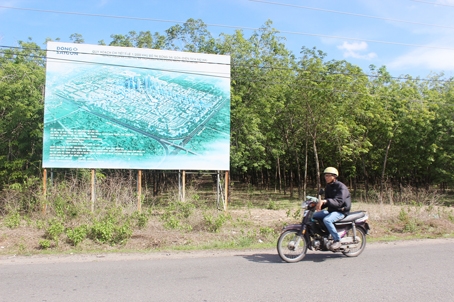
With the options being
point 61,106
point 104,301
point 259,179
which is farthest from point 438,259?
point 259,179

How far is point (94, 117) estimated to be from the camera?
14.1 m

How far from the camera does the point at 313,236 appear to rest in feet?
25.3

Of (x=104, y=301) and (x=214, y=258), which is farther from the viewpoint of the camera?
(x=214, y=258)

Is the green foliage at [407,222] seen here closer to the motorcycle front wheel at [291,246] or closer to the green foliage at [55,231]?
the motorcycle front wheel at [291,246]

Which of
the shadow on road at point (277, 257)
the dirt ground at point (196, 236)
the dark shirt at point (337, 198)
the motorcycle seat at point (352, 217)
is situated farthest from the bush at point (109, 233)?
the motorcycle seat at point (352, 217)

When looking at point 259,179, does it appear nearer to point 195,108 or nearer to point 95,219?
point 195,108

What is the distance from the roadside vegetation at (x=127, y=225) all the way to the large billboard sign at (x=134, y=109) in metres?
1.65

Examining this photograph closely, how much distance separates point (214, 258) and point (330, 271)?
7.98ft

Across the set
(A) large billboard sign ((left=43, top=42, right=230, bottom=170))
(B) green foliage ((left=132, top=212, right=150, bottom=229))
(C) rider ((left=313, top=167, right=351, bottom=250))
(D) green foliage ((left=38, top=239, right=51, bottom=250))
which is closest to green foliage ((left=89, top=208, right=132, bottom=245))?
(B) green foliage ((left=132, top=212, right=150, bottom=229))

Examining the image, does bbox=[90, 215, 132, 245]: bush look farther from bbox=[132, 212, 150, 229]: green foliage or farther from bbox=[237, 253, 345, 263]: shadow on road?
bbox=[237, 253, 345, 263]: shadow on road

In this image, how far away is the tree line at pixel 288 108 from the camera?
16.2m

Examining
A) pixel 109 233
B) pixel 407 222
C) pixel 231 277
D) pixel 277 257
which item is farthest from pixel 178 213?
pixel 407 222

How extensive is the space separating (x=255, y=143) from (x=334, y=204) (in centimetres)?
1403

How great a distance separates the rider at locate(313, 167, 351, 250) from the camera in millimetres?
7531
